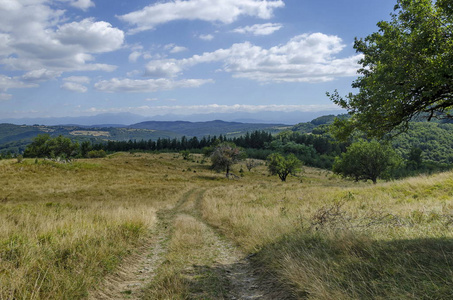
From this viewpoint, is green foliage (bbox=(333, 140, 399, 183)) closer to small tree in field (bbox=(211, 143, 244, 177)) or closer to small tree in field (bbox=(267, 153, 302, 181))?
small tree in field (bbox=(267, 153, 302, 181))

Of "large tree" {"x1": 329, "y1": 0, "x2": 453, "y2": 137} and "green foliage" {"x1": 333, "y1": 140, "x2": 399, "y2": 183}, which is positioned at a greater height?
"large tree" {"x1": 329, "y1": 0, "x2": 453, "y2": 137}

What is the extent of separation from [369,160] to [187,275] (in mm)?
51855

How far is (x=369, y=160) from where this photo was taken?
48625 millimetres

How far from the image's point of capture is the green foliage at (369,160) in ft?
155

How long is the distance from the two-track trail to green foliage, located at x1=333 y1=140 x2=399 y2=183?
48024 millimetres

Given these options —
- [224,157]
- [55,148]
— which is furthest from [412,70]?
[55,148]

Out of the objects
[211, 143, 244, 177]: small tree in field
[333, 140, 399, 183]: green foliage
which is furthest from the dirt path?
[211, 143, 244, 177]: small tree in field

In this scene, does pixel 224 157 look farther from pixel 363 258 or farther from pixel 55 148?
pixel 55 148

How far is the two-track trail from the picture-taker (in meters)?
5.10

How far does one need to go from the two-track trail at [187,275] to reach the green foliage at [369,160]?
4802cm

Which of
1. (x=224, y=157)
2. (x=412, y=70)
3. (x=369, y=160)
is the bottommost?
(x=224, y=157)

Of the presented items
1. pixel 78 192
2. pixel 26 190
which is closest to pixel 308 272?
pixel 78 192

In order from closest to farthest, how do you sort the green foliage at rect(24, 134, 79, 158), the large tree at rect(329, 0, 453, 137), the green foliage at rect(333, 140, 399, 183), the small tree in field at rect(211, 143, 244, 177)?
the large tree at rect(329, 0, 453, 137) < the green foliage at rect(333, 140, 399, 183) < the small tree in field at rect(211, 143, 244, 177) < the green foliage at rect(24, 134, 79, 158)

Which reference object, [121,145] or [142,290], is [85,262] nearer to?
[142,290]
